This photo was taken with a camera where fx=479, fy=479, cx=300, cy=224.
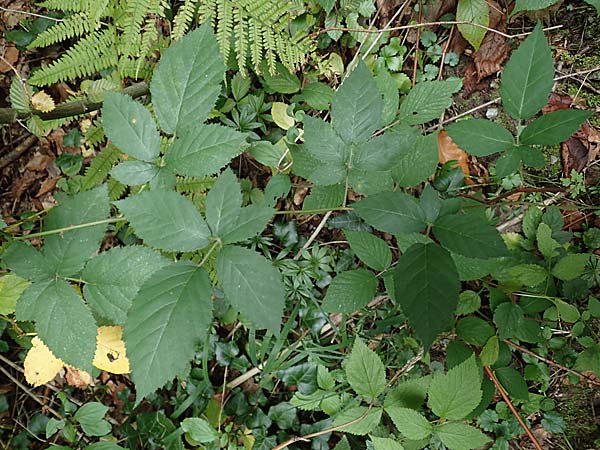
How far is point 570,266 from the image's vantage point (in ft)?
6.21

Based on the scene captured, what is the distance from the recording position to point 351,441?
221 cm

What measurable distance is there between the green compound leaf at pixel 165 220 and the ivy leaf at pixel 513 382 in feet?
4.70

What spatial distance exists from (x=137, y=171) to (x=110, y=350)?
3.00 ft

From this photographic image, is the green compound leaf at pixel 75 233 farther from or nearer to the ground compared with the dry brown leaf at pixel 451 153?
farther from the ground

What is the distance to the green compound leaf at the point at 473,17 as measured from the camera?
7.33 feet

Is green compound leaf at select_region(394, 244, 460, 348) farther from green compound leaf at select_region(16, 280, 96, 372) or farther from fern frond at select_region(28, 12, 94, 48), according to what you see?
fern frond at select_region(28, 12, 94, 48)

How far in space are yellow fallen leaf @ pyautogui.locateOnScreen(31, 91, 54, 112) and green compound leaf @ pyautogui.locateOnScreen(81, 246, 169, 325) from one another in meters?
1.05

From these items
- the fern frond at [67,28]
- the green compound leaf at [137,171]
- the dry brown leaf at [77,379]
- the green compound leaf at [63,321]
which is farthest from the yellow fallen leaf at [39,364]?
the fern frond at [67,28]

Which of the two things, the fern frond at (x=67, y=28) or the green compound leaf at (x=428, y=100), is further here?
the fern frond at (x=67, y=28)

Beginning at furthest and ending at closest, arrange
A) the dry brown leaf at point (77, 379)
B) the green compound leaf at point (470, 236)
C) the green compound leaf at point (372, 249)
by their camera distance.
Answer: the dry brown leaf at point (77, 379)
the green compound leaf at point (372, 249)
the green compound leaf at point (470, 236)

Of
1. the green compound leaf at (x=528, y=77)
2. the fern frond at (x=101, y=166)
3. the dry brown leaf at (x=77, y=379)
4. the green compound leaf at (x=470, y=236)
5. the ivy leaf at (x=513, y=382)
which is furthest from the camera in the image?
the dry brown leaf at (x=77, y=379)

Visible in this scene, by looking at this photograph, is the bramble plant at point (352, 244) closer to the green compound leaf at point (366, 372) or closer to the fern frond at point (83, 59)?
the green compound leaf at point (366, 372)

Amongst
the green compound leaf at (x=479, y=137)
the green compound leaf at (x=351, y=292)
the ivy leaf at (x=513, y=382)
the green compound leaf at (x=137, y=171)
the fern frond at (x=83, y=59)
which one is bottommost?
the ivy leaf at (x=513, y=382)

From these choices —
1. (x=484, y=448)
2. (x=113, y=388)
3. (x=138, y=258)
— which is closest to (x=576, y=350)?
(x=484, y=448)
